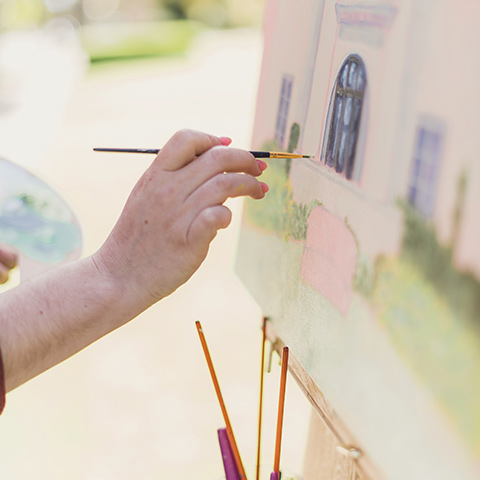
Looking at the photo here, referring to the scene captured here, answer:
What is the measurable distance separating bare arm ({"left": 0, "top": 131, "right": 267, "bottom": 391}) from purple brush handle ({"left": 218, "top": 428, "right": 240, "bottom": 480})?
281 mm

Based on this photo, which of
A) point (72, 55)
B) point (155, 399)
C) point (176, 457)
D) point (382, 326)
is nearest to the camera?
point (382, 326)

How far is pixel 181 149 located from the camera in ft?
2.19

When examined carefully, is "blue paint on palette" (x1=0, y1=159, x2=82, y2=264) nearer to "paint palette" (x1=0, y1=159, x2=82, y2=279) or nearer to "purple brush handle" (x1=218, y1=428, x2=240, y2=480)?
"paint palette" (x1=0, y1=159, x2=82, y2=279)

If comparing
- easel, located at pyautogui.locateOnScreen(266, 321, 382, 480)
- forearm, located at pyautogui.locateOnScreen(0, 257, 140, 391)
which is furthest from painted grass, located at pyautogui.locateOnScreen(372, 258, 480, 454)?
forearm, located at pyautogui.locateOnScreen(0, 257, 140, 391)

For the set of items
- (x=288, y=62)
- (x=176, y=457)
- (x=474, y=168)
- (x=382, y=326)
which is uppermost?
(x=288, y=62)

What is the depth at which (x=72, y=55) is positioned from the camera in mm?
7836

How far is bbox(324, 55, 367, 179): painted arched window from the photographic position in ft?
2.23

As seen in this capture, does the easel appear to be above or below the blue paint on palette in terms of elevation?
below

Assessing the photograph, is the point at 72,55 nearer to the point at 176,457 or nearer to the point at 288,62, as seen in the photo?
the point at 176,457

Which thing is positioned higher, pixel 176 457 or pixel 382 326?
pixel 382 326

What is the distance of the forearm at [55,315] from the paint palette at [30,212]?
362 millimetres

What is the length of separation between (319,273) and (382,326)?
16cm

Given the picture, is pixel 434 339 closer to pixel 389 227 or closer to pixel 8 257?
pixel 389 227

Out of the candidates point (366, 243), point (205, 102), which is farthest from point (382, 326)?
point (205, 102)
